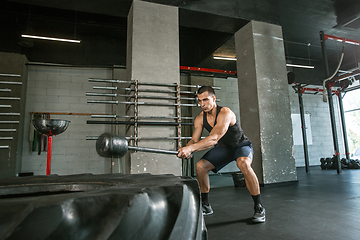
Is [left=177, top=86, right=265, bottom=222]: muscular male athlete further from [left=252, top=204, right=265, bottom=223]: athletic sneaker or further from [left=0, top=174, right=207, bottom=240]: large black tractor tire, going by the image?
[left=0, top=174, right=207, bottom=240]: large black tractor tire

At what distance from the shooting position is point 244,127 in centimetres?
421

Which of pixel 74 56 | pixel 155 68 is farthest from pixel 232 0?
pixel 74 56

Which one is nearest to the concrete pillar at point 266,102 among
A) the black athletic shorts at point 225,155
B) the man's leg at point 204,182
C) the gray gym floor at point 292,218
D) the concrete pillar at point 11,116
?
the gray gym floor at point 292,218

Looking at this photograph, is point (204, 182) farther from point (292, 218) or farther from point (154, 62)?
point (154, 62)

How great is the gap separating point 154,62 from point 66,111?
350cm

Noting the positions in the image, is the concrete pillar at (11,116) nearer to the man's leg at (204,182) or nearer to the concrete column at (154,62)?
the concrete column at (154,62)

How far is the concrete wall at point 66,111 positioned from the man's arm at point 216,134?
14.5ft

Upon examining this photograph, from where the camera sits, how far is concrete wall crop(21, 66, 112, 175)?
18.2ft

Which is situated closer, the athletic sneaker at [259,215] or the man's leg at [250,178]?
the athletic sneaker at [259,215]

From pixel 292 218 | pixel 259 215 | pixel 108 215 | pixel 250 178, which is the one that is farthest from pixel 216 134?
pixel 108 215

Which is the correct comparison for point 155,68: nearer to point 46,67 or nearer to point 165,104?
point 165,104

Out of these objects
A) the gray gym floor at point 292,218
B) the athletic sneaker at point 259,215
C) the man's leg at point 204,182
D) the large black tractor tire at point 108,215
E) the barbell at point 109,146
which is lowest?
the gray gym floor at point 292,218

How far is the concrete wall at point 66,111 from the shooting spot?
5555 millimetres

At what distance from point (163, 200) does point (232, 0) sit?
438 cm
